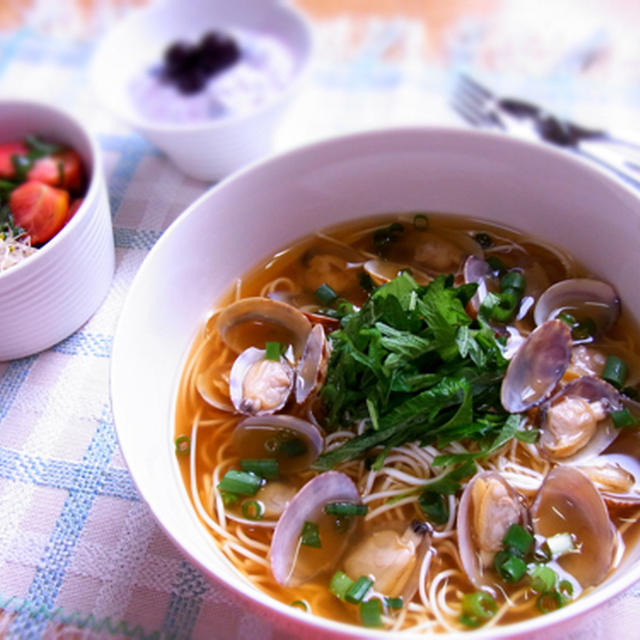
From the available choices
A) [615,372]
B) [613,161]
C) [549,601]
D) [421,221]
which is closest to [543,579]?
[549,601]

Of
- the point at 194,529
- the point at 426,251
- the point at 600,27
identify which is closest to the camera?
the point at 194,529

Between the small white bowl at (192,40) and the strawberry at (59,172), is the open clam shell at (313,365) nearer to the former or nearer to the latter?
the small white bowl at (192,40)

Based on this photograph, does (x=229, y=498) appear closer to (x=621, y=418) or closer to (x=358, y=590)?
(x=358, y=590)

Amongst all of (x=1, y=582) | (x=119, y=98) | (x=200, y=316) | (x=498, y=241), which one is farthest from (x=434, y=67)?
(x=1, y=582)

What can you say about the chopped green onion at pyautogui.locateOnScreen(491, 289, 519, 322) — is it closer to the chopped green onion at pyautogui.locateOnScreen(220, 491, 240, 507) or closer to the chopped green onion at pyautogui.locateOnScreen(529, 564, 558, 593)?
the chopped green onion at pyautogui.locateOnScreen(529, 564, 558, 593)

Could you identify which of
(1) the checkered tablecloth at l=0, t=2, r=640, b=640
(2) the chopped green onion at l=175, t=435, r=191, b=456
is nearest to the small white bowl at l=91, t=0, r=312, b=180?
(1) the checkered tablecloth at l=0, t=2, r=640, b=640

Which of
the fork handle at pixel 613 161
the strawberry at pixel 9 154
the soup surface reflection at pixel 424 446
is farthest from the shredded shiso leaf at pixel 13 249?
the fork handle at pixel 613 161

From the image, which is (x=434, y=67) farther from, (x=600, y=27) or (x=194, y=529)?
(x=194, y=529)
